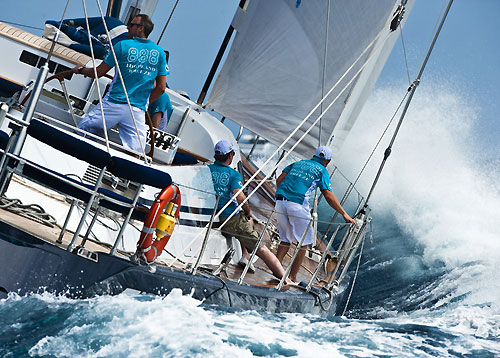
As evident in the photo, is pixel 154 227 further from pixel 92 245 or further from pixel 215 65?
pixel 215 65

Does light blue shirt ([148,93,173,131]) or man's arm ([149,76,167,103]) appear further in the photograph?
light blue shirt ([148,93,173,131])

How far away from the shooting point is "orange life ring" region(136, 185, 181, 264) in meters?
3.93

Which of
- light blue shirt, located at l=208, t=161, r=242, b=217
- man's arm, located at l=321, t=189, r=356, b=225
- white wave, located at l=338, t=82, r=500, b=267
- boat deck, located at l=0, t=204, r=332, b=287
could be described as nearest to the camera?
boat deck, located at l=0, t=204, r=332, b=287

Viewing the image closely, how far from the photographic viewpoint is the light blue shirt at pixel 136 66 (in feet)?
15.5

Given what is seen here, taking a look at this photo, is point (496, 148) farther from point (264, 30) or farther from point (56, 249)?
point (56, 249)

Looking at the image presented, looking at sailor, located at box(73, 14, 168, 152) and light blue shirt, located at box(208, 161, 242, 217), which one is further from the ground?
sailor, located at box(73, 14, 168, 152)

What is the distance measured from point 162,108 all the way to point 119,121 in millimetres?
1332

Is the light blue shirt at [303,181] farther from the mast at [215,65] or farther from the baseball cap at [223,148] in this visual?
the mast at [215,65]

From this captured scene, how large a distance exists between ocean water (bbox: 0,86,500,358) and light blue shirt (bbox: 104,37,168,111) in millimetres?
1431

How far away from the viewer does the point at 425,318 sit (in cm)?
615

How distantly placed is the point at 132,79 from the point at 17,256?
158cm

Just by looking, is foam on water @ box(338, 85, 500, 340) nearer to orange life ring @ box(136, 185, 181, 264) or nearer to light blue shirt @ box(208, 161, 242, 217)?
light blue shirt @ box(208, 161, 242, 217)

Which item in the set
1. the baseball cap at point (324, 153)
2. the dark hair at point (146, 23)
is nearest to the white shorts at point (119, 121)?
the dark hair at point (146, 23)

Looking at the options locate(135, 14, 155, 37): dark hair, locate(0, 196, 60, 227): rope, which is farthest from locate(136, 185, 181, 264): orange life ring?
locate(135, 14, 155, 37): dark hair
